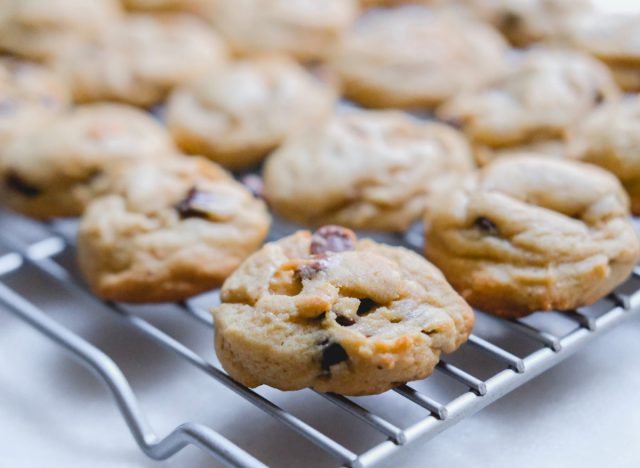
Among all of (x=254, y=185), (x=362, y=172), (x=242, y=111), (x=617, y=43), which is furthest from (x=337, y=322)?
(x=617, y=43)

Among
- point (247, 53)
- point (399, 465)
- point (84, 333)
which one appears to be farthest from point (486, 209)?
point (247, 53)

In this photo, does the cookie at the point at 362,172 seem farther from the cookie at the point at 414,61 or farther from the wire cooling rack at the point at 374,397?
the cookie at the point at 414,61

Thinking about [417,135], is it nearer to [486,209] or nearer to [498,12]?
[486,209]

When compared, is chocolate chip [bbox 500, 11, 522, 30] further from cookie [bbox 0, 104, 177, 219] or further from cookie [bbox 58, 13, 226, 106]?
cookie [bbox 0, 104, 177, 219]

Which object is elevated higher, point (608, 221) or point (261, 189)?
point (608, 221)

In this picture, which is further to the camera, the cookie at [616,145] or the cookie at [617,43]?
the cookie at [617,43]

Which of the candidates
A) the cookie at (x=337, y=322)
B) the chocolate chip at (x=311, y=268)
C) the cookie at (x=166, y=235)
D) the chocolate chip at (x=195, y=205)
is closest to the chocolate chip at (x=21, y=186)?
the cookie at (x=166, y=235)

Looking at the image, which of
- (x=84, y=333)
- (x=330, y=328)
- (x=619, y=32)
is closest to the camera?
(x=330, y=328)
